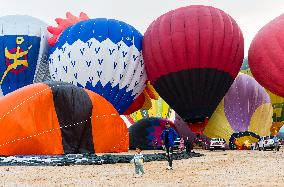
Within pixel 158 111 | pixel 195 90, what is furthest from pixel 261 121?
pixel 158 111

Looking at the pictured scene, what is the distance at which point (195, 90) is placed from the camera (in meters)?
21.0

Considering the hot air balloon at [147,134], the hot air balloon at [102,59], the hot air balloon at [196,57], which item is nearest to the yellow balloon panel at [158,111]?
the hot air balloon at [147,134]

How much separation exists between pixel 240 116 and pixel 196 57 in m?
4.81

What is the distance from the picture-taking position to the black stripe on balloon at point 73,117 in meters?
15.8

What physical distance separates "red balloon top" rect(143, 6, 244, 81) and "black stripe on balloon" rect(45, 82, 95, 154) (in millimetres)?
5860

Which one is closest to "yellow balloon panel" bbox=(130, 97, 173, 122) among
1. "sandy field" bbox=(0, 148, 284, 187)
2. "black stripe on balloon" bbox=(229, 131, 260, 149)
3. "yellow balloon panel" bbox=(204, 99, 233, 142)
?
"yellow balloon panel" bbox=(204, 99, 233, 142)

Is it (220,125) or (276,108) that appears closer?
(220,125)

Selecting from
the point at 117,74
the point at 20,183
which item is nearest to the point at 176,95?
the point at 117,74

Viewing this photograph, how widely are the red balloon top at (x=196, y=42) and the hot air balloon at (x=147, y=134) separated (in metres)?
5.24

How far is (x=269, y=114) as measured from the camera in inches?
981

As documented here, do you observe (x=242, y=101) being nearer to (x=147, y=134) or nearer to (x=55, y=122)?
(x=147, y=134)

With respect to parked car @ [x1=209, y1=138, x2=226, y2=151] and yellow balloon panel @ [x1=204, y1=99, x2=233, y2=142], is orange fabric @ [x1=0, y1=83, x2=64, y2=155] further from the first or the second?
yellow balloon panel @ [x1=204, y1=99, x2=233, y2=142]

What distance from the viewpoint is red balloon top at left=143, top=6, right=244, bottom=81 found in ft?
68.6

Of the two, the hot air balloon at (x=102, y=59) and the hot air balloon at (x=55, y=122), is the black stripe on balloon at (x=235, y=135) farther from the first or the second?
the hot air balloon at (x=55, y=122)
